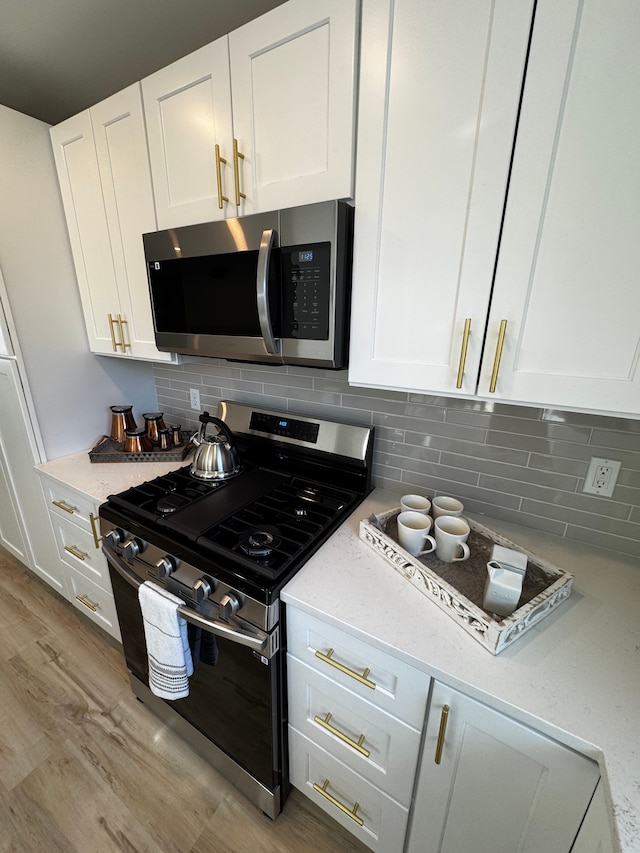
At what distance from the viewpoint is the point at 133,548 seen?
1121 millimetres

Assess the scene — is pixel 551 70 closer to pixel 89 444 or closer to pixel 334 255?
pixel 334 255

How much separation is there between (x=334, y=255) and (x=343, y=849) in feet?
6.00

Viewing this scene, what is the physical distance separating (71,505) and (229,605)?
3.42ft

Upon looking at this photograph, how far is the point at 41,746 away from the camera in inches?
53.9

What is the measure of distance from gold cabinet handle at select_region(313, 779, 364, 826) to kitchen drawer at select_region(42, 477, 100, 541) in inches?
46.3

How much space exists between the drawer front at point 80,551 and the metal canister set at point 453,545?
127 centimetres

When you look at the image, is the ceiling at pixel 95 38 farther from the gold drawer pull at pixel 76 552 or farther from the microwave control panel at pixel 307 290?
the gold drawer pull at pixel 76 552

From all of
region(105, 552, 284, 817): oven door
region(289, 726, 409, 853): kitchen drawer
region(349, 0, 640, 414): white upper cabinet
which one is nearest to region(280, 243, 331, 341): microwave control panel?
region(349, 0, 640, 414): white upper cabinet

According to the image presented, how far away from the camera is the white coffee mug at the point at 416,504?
3.63ft

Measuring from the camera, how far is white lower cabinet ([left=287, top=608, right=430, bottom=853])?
0.82 meters

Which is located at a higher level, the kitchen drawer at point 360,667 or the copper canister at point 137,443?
the copper canister at point 137,443

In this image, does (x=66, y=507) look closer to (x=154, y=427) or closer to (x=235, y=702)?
(x=154, y=427)

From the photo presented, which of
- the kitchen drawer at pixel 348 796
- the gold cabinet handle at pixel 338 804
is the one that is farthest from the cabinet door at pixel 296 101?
the gold cabinet handle at pixel 338 804

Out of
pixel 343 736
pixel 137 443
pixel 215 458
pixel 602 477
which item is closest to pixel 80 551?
pixel 137 443
